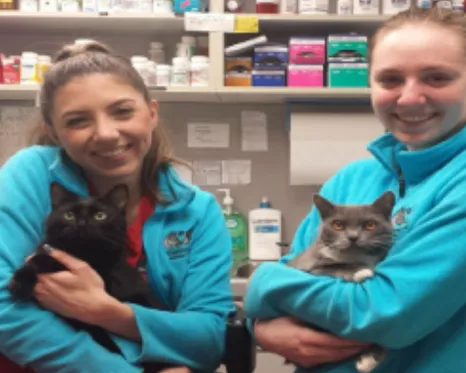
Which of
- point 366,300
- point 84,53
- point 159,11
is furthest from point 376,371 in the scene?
point 159,11

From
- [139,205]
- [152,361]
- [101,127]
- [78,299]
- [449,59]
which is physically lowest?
[152,361]

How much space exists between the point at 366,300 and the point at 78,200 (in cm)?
65

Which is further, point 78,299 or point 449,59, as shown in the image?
point 78,299

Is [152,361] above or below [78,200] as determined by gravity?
below

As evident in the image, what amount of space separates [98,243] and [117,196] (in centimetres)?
12

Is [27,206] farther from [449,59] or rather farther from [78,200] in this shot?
[449,59]

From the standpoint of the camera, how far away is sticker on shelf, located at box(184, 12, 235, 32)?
7.04 feet

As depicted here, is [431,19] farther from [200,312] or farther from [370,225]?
[200,312]

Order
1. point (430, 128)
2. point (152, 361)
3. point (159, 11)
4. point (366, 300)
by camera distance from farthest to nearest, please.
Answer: point (159, 11)
point (152, 361)
point (430, 128)
point (366, 300)

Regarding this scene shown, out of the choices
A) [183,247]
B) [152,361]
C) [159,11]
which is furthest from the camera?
[159,11]

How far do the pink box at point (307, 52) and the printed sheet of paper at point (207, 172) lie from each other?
0.62 meters

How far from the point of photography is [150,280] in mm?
1252

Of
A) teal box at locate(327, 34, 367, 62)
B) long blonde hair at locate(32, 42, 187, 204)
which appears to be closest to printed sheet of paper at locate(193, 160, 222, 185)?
teal box at locate(327, 34, 367, 62)

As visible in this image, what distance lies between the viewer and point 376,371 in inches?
37.8
